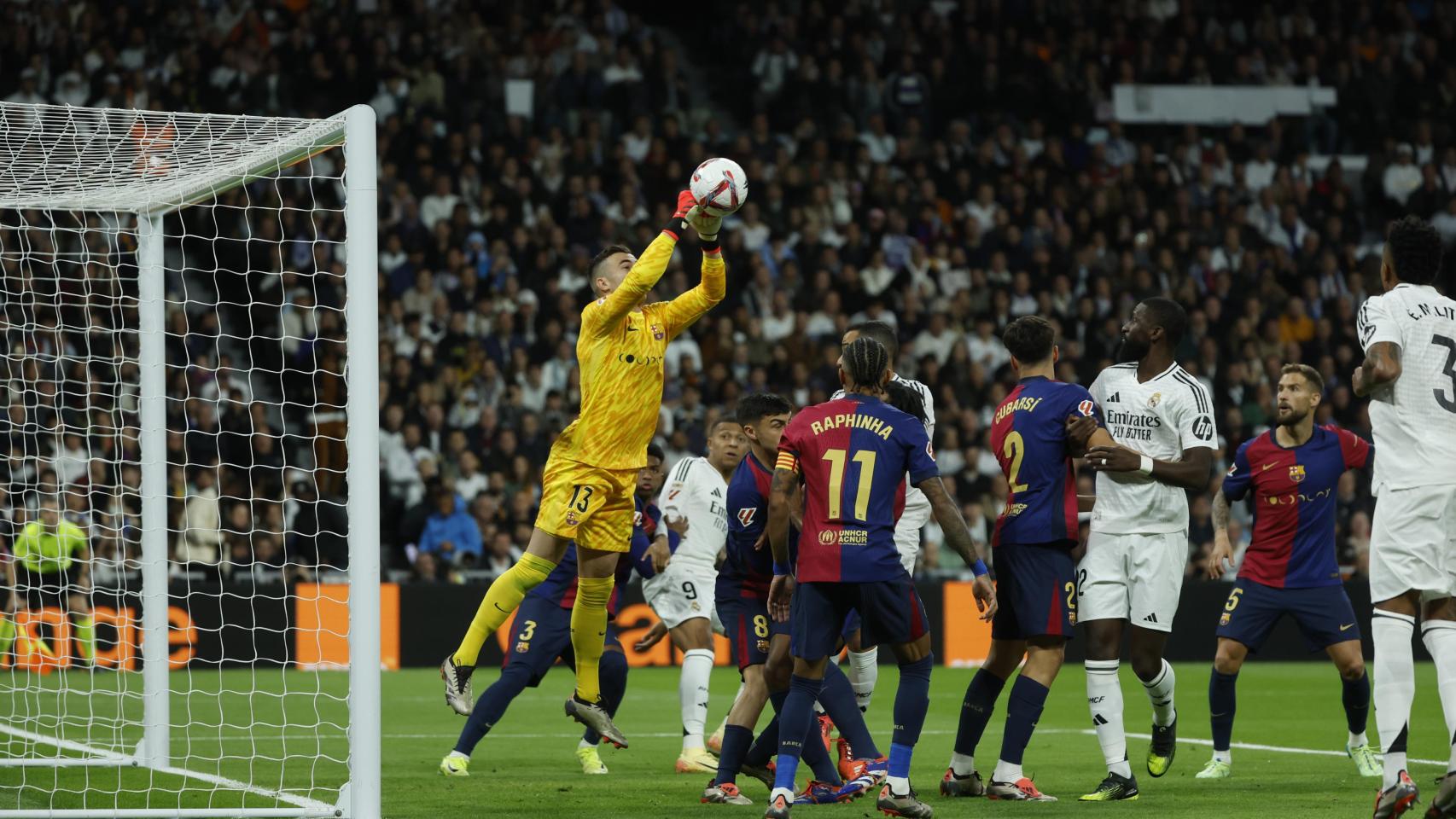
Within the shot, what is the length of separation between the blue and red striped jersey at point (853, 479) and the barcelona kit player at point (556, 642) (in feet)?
7.34

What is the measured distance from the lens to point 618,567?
9891mm

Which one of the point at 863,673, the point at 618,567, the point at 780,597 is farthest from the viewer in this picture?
the point at 618,567

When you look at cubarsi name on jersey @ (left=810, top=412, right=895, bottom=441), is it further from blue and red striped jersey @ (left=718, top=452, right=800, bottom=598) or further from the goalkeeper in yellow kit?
the goalkeeper in yellow kit

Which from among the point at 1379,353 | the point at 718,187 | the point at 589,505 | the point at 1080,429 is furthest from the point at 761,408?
the point at 1379,353

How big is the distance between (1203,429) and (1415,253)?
58.4 inches

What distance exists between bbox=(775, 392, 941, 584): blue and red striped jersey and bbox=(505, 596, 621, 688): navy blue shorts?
2.48 meters

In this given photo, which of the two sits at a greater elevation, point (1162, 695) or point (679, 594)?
point (679, 594)

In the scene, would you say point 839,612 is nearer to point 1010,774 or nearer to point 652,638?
point 1010,774

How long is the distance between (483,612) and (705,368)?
11.5 metres

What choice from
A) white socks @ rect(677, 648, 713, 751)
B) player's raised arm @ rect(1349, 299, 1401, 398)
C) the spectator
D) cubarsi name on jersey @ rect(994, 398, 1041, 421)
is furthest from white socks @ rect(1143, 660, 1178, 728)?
the spectator

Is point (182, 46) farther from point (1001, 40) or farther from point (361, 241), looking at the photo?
point (361, 241)

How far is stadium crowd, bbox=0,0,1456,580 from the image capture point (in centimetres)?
1828

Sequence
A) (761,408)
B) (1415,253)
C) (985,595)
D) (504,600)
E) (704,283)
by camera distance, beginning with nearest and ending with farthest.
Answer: (1415,253)
(985,595)
(761,408)
(704,283)
(504,600)

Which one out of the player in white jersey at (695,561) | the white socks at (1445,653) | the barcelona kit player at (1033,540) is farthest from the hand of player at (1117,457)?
the player in white jersey at (695,561)
